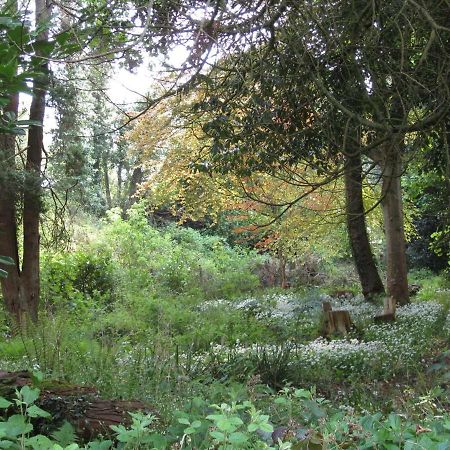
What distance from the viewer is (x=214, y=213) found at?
12703 mm

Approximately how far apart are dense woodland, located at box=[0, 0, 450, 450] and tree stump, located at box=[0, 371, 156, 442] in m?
0.01

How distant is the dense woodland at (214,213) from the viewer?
91.8 inches

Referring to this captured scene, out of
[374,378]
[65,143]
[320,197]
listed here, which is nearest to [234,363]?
[374,378]

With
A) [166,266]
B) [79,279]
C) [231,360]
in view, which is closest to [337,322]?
[231,360]

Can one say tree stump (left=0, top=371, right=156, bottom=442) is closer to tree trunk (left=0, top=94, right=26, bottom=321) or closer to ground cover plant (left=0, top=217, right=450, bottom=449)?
ground cover plant (left=0, top=217, right=450, bottom=449)

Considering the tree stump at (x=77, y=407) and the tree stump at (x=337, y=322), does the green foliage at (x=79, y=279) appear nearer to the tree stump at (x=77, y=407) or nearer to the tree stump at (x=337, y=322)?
the tree stump at (x=337, y=322)

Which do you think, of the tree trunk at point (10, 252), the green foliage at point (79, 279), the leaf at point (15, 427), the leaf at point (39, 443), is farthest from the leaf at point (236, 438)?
the green foliage at point (79, 279)

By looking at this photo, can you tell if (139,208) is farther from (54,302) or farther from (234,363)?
(234,363)

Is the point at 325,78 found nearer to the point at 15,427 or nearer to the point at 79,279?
the point at 15,427

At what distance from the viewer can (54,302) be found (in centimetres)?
1050

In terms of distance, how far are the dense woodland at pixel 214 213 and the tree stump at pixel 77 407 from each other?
0.03 ft

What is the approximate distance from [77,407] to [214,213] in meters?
10.1

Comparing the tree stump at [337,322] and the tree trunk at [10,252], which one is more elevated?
the tree trunk at [10,252]

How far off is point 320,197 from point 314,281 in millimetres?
5999
